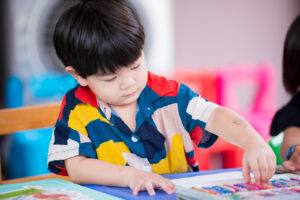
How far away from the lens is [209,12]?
8.52 ft

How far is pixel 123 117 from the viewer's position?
2.68ft

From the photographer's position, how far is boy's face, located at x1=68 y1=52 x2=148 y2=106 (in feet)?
2.37

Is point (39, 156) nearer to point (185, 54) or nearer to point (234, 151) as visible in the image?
point (234, 151)


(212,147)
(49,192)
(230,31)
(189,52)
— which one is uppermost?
(230,31)

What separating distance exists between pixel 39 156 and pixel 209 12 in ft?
4.61

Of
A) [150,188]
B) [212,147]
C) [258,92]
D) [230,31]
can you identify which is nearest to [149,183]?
[150,188]

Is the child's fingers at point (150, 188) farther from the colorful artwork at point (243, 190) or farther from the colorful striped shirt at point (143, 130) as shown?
the colorful striped shirt at point (143, 130)

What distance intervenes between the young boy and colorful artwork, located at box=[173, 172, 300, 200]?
0.10 ft

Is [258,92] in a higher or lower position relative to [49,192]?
lower

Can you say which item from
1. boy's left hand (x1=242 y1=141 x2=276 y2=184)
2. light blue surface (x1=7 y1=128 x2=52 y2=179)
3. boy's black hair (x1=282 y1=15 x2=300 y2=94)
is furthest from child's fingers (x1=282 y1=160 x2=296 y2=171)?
light blue surface (x1=7 y1=128 x2=52 y2=179)

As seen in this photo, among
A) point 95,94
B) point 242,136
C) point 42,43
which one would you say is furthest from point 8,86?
point 242,136

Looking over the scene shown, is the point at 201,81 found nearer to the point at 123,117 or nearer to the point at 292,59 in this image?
the point at 292,59

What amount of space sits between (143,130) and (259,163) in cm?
25

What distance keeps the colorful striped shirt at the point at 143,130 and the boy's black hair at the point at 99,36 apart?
0.29 feet
